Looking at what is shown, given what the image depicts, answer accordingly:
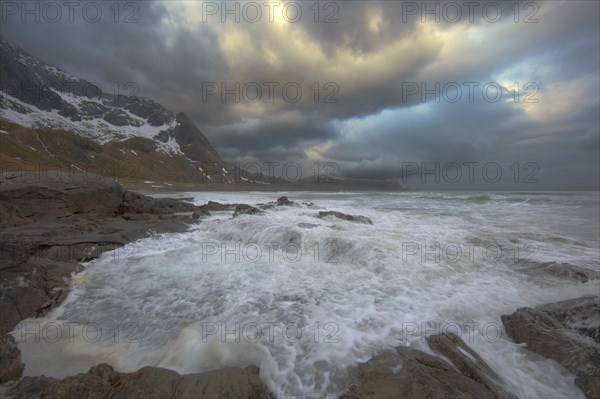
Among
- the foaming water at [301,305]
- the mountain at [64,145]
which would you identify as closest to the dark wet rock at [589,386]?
the foaming water at [301,305]

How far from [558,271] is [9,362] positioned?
451 inches

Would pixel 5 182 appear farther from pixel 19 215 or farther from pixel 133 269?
pixel 133 269

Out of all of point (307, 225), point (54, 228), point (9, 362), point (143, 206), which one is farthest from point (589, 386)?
point (143, 206)

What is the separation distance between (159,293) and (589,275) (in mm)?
10805

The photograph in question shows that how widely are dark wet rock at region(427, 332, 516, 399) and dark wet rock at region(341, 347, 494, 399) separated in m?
0.15

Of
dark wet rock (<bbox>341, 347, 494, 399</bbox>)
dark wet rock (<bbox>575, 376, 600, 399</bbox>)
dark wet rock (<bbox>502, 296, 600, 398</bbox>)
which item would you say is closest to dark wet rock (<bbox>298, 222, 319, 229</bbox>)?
dark wet rock (<bbox>502, 296, 600, 398</bbox>)

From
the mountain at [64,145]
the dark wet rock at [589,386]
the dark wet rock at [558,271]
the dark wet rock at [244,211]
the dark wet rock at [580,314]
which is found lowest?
the dark wet rock at [589,386]

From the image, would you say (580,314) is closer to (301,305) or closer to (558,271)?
(558,271)

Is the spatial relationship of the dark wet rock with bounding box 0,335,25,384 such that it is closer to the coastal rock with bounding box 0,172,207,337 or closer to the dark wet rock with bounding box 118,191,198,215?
the coastal rock with bounding box 0,172,207,337

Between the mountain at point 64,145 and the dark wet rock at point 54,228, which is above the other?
the mountain at point 64,145

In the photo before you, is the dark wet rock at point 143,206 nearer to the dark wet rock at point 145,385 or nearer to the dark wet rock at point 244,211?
the dark wet rock at point 244,211

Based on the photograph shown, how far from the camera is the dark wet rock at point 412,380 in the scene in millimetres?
3273

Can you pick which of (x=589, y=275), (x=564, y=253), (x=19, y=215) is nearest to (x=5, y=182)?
(x=19, y=215)

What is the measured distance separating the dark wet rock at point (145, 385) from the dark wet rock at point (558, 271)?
26.3 ft
